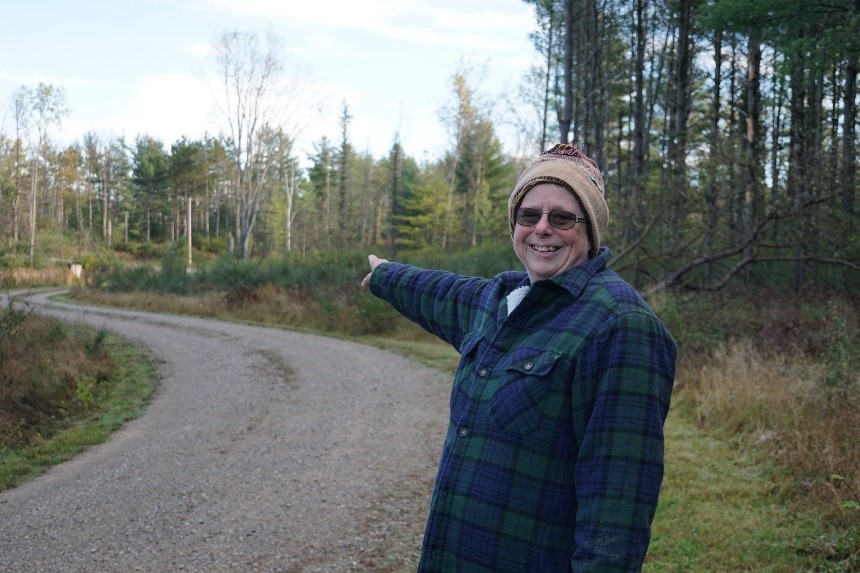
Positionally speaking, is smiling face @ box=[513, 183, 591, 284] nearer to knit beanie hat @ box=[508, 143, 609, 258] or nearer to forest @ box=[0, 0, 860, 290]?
knit beanie hat @ box=[508, 143, 609, 258]

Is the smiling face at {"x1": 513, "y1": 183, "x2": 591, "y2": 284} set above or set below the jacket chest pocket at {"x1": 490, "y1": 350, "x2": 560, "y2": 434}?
above

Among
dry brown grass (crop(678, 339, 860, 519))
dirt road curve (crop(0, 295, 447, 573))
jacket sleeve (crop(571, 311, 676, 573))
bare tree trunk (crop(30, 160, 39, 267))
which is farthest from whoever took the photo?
bare tree trunk (crop(30, 160, 39, 267))

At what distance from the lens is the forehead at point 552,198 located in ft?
6.48

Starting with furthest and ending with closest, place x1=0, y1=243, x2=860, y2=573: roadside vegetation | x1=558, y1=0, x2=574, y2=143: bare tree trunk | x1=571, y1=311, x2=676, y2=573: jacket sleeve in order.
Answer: x1=558, y1=0, x2=574, y2=143: bare tree trunk, x1=0, y1=243, x2=860, y2=573: roadside vegetation, x1=571, y1=311, x2=676, y2=573: jacket sleeve

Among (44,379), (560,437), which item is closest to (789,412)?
(560,437)

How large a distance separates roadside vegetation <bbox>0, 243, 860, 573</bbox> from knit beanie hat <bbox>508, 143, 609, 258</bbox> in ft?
11.4

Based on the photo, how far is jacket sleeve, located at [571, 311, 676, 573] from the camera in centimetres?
162

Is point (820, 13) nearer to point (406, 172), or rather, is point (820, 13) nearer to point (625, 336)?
point (625, 336)

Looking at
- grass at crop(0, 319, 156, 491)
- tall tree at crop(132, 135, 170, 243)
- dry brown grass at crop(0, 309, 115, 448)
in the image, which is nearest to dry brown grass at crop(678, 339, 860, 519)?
grass at crop(0, 319, 156, 491)

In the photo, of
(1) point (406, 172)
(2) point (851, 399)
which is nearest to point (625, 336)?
(2) point (851, 399)

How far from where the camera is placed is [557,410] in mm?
1753

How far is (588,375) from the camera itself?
5.61 ft

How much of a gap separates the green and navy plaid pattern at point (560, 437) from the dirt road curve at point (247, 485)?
331cm

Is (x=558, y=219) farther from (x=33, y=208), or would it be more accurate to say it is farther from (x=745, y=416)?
(x=33, y=208)
